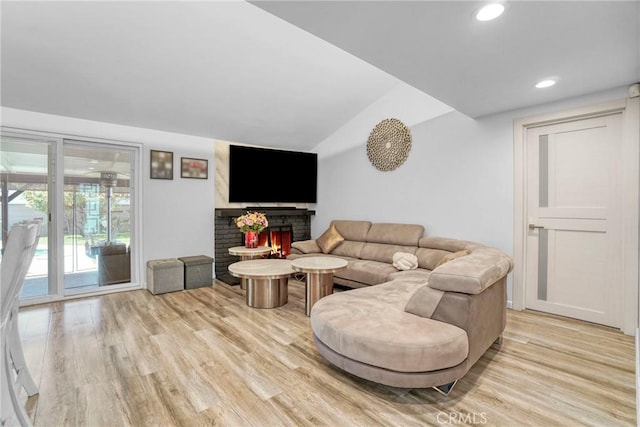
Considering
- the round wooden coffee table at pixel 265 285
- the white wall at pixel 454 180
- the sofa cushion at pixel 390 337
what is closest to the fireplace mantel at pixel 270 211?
the white wall at pixel 454 180

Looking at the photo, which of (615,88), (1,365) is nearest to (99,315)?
(1,365)

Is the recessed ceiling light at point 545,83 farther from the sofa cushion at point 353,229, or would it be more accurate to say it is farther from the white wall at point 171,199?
the white wall at point 171,199

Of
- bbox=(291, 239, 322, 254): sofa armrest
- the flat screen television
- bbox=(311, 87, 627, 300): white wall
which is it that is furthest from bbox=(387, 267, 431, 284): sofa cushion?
the flat screen television

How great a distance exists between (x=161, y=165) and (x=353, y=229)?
3.02 m

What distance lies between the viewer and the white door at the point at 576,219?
277 cm

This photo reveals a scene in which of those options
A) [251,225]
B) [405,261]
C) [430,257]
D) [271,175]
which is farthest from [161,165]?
[430,257]

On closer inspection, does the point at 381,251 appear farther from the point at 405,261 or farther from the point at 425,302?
the point at 425,302

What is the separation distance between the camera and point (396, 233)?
13.7 ft

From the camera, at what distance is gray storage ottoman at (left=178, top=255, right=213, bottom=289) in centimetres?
413

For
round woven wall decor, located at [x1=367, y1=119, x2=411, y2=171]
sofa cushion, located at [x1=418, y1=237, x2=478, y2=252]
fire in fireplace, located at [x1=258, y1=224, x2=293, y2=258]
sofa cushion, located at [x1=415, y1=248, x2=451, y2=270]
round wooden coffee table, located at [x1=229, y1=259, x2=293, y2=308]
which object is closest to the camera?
round wooden coffee table, located at [x1=229, y1=259, x2=293, y2=308]

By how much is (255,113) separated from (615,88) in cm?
401

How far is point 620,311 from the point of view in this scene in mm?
2709

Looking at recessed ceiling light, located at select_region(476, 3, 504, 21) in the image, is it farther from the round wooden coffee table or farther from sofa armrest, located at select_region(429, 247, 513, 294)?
the round wooden coffee table

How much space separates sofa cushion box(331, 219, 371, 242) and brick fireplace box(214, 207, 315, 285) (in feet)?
3.39
